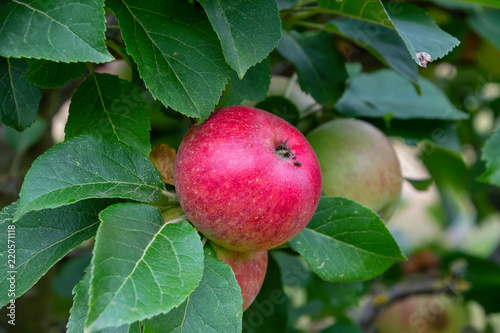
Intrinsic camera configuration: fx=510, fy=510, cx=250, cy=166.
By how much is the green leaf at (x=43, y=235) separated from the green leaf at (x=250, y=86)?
0.85 ft

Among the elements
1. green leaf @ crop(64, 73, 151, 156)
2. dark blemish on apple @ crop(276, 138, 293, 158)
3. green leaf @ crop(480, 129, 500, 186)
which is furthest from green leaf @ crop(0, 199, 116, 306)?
green leaf @ crop(480, 129, 500, 186)

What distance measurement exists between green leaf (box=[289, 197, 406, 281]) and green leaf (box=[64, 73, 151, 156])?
0.96 feet

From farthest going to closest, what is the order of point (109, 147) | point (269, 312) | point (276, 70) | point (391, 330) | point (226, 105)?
point (391, 330) → point (276, 70) → point (269, 312) → point (226, 105) → point (109, 147)

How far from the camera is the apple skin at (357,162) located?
988mm

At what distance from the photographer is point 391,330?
70.6 inches

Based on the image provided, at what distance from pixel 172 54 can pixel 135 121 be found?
0.12 meters

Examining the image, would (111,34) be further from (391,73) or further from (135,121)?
(391,73)

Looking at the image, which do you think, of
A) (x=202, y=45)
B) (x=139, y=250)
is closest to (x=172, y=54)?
(x=202, y=45)

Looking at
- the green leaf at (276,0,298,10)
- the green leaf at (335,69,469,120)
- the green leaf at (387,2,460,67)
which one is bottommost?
the green leaf at (335,69,469,120)

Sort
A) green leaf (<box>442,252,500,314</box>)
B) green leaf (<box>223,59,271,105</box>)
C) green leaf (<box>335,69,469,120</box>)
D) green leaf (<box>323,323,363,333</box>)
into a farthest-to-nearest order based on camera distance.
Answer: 1. green leaf (<box>442,252,500,314</box>)
2. green leaf (<box>323,323,363,333</box>)
3. green leaf (<box>335,69,469,120</box>)
4. green leaf (<box>223,59,271,105</box>)

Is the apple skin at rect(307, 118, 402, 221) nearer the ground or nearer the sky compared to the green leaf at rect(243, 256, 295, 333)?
nearer the sky

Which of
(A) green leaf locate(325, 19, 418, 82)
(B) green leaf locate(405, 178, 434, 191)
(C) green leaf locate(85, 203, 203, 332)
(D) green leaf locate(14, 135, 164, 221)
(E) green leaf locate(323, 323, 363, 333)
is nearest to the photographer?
(C) green leaf locate(85, 203, 203, 332)

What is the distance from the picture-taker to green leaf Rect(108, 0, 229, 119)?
26.5 inches

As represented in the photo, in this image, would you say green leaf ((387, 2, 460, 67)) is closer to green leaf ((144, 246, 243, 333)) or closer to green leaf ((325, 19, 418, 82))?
green leaf ((325, 19, 418, 82))
